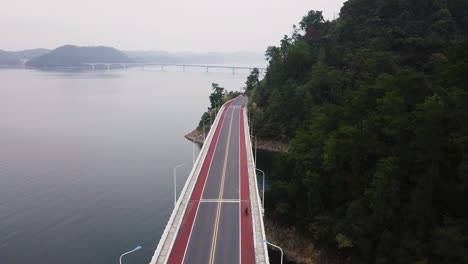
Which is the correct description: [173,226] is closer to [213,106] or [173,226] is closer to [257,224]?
[257,224]

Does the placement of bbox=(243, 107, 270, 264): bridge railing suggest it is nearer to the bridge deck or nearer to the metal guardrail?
the bridge deck

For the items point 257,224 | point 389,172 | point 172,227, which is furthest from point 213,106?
point 389,172

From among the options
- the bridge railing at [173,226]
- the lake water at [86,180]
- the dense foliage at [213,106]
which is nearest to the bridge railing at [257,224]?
the bridge railing at [173,226]

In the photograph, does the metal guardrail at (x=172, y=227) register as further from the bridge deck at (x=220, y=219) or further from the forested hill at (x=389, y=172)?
the forested hill at (x=389, y=172)

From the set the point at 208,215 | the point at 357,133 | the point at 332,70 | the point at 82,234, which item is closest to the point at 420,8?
the point at 332,70

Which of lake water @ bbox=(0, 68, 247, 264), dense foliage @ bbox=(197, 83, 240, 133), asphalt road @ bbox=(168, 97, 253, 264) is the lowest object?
lake water @ bbox=(0, 68, 247, 264)

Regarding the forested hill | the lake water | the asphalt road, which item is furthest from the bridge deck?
the lake water
